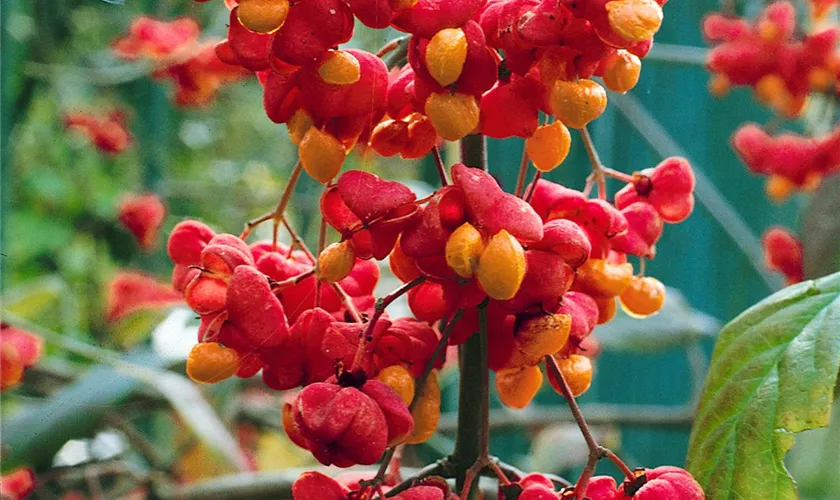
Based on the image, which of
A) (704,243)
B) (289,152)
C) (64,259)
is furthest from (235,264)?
(289,152)

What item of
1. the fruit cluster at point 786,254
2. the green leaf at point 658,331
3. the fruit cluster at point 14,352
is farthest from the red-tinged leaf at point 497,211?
the green leaf at point 658,331

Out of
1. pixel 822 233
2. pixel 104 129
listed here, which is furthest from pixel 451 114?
pixel 104 129

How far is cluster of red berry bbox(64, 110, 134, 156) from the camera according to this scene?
1646mm

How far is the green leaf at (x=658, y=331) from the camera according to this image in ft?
3.44

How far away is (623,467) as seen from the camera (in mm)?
341

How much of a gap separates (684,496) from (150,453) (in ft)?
1.93

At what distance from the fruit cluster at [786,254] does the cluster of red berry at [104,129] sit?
43.5 inches

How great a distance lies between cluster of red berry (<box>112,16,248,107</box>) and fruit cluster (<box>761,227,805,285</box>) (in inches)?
27.5

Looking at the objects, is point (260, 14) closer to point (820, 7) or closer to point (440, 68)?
Result: point (440, 68)

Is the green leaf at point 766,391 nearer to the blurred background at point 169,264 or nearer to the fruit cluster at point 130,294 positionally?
the blurred background at point 169,264

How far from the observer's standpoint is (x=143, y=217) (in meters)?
1.43

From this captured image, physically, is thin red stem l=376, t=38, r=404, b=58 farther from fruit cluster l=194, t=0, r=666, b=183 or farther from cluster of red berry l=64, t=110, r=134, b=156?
cluster of red berry l=64, t=110, r=134, b=156

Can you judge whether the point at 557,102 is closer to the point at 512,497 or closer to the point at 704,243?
the point at 512,497

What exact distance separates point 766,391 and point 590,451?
9 centimetres
